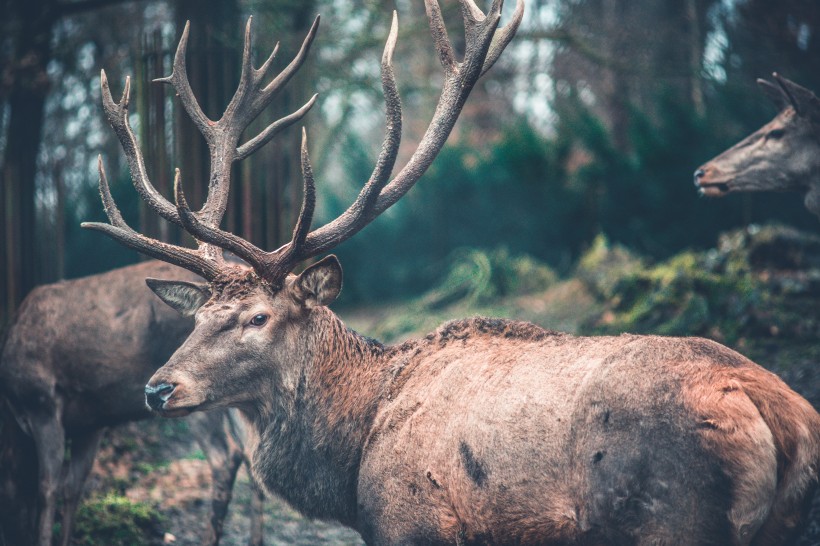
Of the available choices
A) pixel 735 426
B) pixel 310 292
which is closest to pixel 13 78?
pixel 310 292

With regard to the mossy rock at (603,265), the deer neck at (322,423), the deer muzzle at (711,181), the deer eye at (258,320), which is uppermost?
the deer muzzle at (711,181)

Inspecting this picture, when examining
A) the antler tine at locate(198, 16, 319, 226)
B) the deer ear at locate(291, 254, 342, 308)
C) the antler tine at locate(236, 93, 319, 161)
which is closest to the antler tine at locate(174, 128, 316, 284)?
the deer ear at locate(291, 254, 342, 308)

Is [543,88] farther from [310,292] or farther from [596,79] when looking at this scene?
[310,292]

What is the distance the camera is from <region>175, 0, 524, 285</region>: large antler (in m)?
4.23

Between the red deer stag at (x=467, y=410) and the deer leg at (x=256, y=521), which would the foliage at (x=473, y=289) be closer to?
the deer leg at (x=256, y=521)

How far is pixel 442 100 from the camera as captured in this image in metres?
4.62

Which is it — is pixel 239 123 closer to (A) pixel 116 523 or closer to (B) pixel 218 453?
(B) pixel 218 453

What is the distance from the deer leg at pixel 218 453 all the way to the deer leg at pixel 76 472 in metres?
0.81

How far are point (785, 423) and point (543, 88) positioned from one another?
16235 millimetres

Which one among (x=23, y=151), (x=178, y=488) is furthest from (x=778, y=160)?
(x=23, y=151)

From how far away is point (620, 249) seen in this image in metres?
11.6

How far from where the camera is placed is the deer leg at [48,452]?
221 inches

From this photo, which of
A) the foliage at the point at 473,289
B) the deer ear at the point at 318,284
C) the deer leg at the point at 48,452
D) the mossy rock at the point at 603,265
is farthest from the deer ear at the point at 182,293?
the mossy rock at the point at 603,265

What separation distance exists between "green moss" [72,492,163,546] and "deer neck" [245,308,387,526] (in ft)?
6.61
